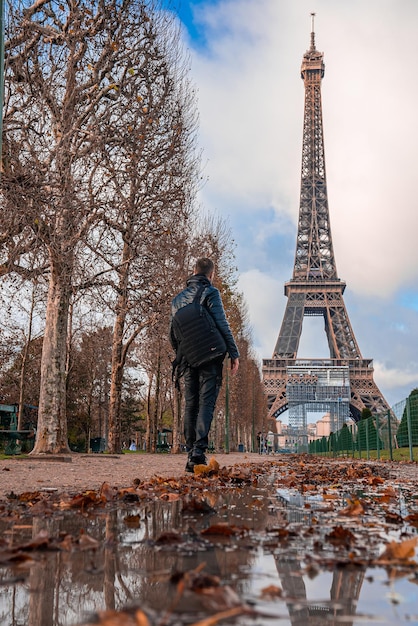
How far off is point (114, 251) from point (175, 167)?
2684 mm

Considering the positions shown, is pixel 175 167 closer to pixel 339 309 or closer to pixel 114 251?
pixel 114 251

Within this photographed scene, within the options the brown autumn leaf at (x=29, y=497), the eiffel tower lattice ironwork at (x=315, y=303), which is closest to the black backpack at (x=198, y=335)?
the brown autumn leaf at (x=29, y=497)

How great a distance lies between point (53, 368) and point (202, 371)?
666cm

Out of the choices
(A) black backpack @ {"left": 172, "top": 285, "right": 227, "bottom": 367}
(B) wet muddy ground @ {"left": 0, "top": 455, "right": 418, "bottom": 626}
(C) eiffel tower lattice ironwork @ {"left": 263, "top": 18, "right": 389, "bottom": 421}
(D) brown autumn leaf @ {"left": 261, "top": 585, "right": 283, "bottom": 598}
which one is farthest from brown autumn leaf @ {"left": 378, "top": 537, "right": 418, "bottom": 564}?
(C) eiffel tower lattice ironwork @ {"left": 263, "top": 18, "right": 389, "bottom": 421}

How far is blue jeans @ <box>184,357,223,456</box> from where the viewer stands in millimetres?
6957

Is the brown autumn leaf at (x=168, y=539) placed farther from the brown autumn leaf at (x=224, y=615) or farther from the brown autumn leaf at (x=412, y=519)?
the brown autumn leaf at (x=412, y=519)

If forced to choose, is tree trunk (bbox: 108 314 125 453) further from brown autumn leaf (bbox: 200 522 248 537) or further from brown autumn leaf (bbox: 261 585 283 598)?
brown autumn leaf (bbox: 261 585 283 598)

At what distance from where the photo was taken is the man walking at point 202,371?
22.9ft

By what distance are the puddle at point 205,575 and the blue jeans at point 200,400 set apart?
4.03m

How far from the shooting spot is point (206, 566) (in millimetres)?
1804

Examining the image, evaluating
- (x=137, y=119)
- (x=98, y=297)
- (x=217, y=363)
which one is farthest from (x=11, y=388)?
(x=217, y=363)

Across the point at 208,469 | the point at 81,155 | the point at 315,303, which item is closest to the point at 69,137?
the point at 81,155

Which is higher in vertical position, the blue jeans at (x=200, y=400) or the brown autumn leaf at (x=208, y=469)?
the blue jeans at (x=200, y=400)

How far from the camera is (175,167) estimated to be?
1688 centimetres
